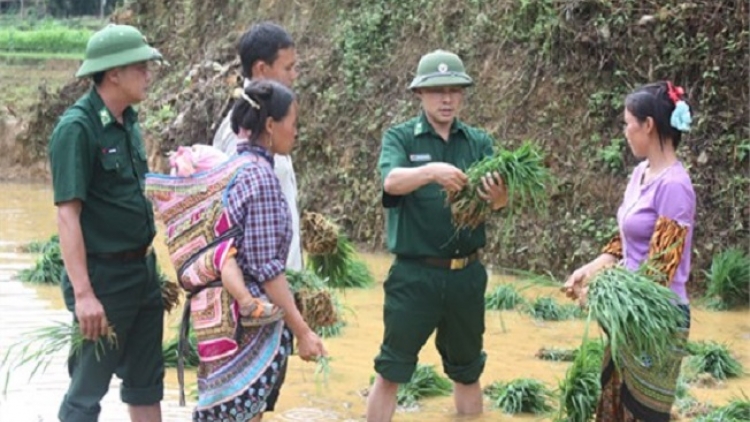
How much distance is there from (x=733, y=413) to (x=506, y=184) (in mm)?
1562

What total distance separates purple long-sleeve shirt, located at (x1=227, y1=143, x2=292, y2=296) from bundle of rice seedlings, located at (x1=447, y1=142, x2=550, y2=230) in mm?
1127

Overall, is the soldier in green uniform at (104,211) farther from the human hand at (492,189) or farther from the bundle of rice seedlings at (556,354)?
the bundle of rice seedlings at (556,354)

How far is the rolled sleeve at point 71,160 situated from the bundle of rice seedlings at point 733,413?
306 cm

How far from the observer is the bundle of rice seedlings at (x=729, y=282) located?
903 centimetres

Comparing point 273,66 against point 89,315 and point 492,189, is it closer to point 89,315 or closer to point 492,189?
point 492,189

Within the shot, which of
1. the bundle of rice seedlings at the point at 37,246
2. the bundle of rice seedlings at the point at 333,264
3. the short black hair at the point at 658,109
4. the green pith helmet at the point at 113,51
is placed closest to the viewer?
the short black hair at the point at 658,109

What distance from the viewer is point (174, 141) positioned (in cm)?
1596

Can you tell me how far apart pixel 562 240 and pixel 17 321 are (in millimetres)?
4698

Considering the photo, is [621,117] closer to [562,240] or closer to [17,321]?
[562,240]

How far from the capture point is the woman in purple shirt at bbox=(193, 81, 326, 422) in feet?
14.4

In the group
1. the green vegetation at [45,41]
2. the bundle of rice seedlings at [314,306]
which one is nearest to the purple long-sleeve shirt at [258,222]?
the bundle of rice seedlings at [314,306]

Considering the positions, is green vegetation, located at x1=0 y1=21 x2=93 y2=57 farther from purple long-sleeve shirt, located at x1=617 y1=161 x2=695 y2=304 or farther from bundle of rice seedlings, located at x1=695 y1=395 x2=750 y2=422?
purple long-sleeve shirt, located at x1=617 y1=161 x2=695 y2=304

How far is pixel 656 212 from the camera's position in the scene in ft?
15.0

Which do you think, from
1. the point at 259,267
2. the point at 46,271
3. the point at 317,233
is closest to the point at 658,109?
the point at 259,267
